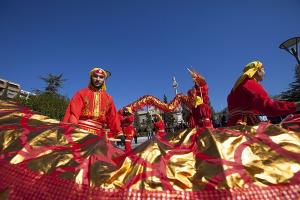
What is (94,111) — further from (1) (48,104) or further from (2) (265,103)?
(1) (48,104)

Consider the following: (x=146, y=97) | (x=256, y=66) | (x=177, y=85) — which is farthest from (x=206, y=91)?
(x=177, y=85)

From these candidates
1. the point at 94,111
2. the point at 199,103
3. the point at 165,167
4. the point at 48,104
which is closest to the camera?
the point at 165,167

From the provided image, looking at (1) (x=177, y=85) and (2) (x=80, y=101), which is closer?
(2) (x=80, y=101)

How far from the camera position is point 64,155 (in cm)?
190

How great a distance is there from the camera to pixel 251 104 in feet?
11.8

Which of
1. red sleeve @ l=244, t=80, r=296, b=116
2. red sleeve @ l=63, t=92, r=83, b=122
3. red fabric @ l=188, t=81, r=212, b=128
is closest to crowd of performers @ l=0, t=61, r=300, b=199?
red sleeve @ l=244, t=80, r=296, b=116

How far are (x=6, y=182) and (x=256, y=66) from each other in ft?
11.5

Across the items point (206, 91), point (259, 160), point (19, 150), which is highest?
point (206, 91)

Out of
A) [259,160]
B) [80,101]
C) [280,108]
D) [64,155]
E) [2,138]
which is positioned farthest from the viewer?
[80,101]

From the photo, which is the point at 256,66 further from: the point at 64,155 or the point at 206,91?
the point at 206,91

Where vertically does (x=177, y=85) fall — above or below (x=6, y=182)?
above

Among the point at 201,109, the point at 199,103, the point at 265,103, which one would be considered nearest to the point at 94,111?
the point at 265,103

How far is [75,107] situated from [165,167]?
2951 mm

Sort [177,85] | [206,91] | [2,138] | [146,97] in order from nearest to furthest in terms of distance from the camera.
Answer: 1. [2,138]
2. [206,91]
3. [146,97]
4. [177,85]
